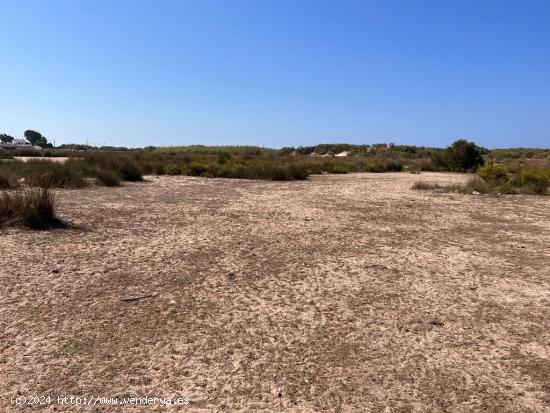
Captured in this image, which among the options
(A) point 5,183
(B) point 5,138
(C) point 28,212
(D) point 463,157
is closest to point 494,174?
(D) point 463,157

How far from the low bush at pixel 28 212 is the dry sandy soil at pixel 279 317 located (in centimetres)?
44

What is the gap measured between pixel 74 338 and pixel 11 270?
7.38ft

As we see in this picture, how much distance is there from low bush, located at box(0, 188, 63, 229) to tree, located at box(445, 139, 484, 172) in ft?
89.7

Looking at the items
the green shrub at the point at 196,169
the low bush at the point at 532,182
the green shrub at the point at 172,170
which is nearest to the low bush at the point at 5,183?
the green shrub at the point at 172,170

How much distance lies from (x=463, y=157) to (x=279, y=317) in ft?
95.0

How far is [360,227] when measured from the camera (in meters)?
9.39

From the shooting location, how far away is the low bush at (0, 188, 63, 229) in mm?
8000

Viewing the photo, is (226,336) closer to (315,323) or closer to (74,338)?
(315,323)

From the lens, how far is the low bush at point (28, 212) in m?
8.00

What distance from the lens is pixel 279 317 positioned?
4.46 meters

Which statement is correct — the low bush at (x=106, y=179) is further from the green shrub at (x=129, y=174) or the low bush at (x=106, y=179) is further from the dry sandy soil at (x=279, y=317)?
the dry sandy soil at (x=279, y=317)

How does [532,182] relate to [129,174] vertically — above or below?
below

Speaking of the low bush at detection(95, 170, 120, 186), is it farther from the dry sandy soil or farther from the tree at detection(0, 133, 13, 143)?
the tree at detection(0, 133, 13, 143)

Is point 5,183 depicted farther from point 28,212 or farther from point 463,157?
point 463,157
